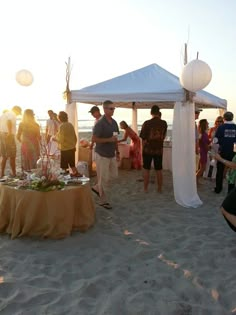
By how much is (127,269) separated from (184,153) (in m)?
2.81

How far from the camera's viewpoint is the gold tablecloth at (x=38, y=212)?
11.3ft

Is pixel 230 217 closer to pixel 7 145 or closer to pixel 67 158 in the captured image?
pixel 67 158

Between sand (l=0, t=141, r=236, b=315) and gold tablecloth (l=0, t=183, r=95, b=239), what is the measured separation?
4.0 inches

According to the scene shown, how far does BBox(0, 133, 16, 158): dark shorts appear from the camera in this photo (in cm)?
626

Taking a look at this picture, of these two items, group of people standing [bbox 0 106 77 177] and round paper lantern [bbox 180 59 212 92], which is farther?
group of people standing [bbox 0 106 77 177]

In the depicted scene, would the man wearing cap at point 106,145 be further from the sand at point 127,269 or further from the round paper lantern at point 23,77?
the round paper lantern at point 23,77

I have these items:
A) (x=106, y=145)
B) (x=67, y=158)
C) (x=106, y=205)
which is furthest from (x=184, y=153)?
(x=67, y=158)

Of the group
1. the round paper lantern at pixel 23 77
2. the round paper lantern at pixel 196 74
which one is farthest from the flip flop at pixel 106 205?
the round paper lantern at pixel 23 77

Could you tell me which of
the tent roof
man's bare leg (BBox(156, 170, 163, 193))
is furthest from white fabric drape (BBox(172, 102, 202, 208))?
man's bare leg (BBox(156, 170, 163, 193))

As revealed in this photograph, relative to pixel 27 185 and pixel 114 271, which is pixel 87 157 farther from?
pixel 114 271

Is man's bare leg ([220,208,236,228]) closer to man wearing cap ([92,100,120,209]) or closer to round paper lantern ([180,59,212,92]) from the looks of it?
man wearing cap ([92,100,120,209])

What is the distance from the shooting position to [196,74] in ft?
15.1

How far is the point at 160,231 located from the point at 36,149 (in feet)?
9.60

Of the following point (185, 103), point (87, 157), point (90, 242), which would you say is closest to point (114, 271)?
point (90, 242)
